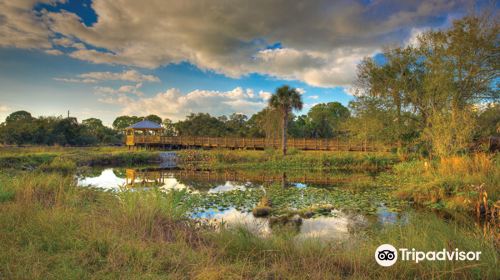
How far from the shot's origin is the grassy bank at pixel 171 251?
3.25 meters

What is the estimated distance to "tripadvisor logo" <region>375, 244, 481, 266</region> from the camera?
3.52 metres

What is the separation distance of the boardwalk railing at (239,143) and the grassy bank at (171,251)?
29.7 meters

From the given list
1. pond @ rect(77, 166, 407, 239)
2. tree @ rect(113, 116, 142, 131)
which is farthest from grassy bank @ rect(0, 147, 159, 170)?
tree @ rect(113, 116, 142, 131)

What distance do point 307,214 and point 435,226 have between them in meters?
3.80

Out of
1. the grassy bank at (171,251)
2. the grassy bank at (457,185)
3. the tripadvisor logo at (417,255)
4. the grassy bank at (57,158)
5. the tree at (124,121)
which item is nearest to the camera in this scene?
the grassy bank at (171,251)

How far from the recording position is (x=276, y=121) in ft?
135

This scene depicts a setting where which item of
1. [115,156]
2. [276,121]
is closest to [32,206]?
[115,156]

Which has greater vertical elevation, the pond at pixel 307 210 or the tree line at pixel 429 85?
the tree line at pixel 429 85

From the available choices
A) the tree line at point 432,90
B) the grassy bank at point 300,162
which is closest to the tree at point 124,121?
the grassy bank at point 300,162

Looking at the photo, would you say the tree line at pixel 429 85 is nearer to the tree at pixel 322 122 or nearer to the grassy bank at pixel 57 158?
the grassy bank at pixel 57 158

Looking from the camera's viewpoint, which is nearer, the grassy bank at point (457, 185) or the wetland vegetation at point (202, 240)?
the wetland vegetation at point (202, 240)

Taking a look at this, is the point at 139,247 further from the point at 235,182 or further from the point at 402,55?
the point at 402,55

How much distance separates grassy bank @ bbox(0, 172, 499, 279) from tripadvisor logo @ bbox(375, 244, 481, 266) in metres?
0.07

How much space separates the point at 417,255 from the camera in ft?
12.0
